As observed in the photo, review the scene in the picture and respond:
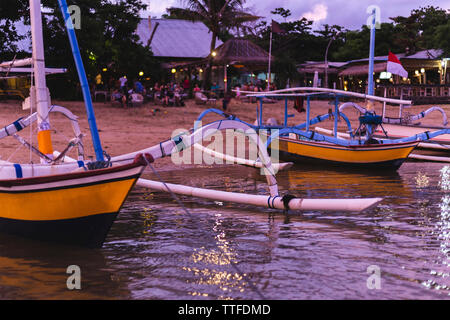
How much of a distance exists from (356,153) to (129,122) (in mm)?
9985

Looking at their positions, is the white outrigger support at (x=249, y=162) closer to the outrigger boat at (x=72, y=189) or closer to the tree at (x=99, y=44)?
the outrigger boat at (x=72, y=189)

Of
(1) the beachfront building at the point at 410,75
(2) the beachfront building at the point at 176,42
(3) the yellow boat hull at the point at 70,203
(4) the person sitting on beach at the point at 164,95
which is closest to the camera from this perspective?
(3) the yellow boat hull at the point at 70,203

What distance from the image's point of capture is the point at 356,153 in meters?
13.7

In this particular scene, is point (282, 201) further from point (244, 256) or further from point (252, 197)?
point (244, 256)

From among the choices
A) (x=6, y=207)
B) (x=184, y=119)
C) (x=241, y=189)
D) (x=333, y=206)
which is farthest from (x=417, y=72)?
(x=6, y=207)

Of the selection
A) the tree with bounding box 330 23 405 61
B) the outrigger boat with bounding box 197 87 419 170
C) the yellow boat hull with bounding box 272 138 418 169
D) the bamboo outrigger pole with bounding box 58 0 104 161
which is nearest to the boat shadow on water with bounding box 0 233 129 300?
the bamboo outrigger pole with bounding box 58 0 104 161

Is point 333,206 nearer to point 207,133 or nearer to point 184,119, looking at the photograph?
point 207,133

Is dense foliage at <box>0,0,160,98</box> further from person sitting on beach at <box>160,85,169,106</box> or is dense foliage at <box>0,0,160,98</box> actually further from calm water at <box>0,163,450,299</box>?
calm water at <box>0,163,450,299</box>

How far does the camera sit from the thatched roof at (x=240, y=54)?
31156 mm

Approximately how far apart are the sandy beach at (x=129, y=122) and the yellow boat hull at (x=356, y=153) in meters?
3.82

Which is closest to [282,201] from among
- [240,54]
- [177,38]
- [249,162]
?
[249,162]

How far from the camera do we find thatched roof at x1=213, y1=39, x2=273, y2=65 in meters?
31.2

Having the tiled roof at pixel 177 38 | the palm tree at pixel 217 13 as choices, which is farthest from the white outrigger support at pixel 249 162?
the tiled roof at pixel 177 38

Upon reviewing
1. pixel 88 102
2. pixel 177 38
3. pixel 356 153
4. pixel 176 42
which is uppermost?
pixel 177 38
